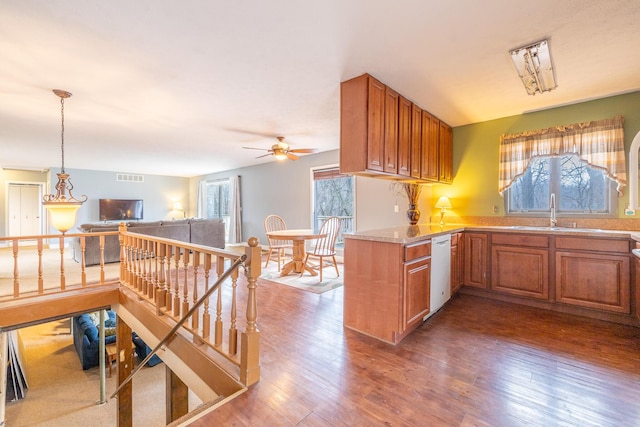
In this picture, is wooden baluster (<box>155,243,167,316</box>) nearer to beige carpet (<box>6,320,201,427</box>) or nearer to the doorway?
beige carpet (<box>6,320,201,427</box>)

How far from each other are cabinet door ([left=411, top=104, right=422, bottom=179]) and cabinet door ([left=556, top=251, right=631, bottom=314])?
5.45 ft

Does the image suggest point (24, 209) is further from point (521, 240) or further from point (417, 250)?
point (521, 240)

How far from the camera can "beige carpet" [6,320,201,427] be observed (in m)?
3.74

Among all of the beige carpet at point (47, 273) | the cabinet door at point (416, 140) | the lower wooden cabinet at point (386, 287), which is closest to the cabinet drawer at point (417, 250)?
the lower wooden cabinet at point (386, 287)

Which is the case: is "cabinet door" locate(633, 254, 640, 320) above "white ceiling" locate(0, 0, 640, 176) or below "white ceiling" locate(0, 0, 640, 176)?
below

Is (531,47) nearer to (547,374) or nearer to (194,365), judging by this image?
(547,374)

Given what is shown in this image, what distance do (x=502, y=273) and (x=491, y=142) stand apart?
1.76 m

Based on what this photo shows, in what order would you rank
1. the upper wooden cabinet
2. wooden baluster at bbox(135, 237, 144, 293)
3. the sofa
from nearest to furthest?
the upper wooden cabinet, wooden baluster at bbox(135, 237, 144, 293), the sofa

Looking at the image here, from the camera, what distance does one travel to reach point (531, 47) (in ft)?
6.96

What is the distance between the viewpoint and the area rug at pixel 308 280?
3934 millimetres

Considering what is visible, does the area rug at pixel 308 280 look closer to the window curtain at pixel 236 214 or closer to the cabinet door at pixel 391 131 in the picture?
the cabinet door at pixel 391 131

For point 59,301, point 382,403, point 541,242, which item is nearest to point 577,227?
point 541,242

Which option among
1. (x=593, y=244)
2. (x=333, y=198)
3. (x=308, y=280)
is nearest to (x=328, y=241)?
(x=308, y=280)

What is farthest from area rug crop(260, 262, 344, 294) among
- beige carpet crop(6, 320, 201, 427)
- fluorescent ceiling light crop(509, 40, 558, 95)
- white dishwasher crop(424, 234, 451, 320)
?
fluorescent ceiling light crop(509, 40, 558, 95)
